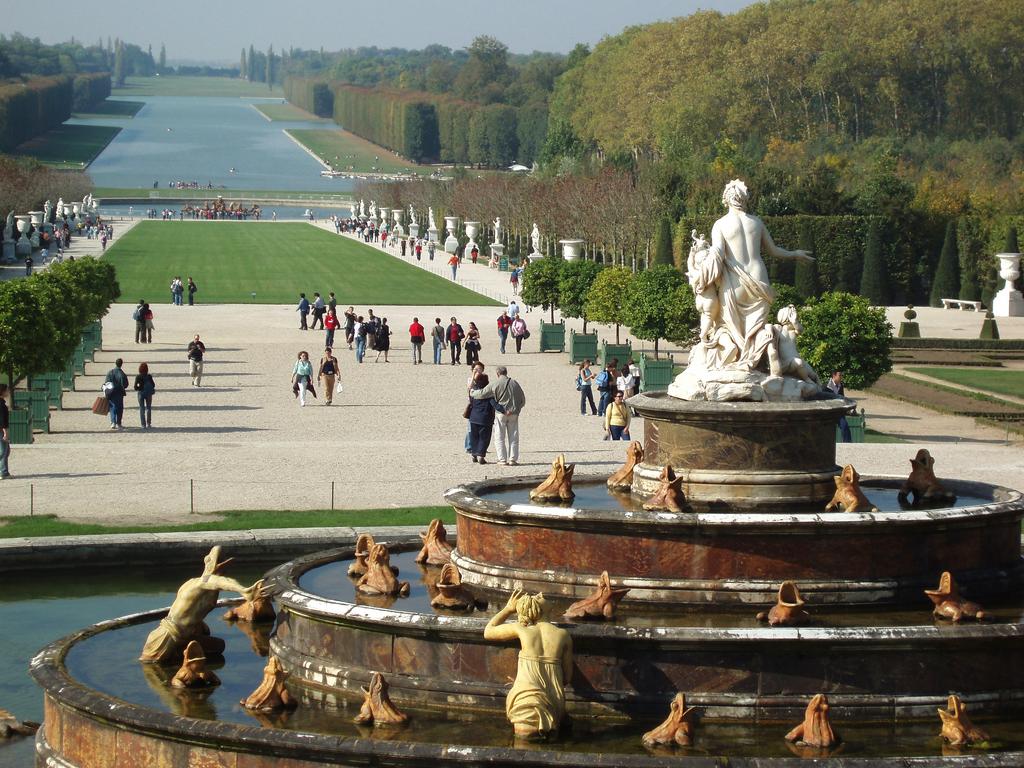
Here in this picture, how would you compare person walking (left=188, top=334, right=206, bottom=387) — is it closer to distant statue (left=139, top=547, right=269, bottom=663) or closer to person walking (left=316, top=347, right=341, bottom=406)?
person walking (left=316, top=347, right=341, bottom=406)

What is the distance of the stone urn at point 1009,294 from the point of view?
62.2 metres

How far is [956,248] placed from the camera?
67125 millimetres

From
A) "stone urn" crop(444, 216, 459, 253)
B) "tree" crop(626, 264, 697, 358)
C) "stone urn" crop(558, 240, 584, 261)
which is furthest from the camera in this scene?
"stone urn" crop(444, 216, 459, 253)

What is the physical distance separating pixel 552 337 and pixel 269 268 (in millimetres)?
32232

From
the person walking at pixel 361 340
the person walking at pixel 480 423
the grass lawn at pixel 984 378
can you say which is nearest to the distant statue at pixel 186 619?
the person walking at pixel 480 423

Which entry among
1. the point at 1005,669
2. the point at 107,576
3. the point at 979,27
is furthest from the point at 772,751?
the point at 979,27

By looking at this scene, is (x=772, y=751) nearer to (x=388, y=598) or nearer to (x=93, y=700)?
(x=388, y=598)

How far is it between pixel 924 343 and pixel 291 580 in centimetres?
3541

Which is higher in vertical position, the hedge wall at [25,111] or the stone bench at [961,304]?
the hedge wall at [25,111]

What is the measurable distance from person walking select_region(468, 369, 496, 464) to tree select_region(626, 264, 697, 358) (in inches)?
605

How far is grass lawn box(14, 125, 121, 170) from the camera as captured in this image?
6261 inches

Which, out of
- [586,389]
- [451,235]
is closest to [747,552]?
[586,389]

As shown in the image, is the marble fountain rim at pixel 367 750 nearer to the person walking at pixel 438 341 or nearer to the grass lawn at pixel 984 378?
the grass lawn at pixel 984 378

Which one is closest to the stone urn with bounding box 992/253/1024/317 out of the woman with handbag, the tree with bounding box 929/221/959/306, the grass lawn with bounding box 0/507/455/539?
the tree with bounding box 929/221/959/306
